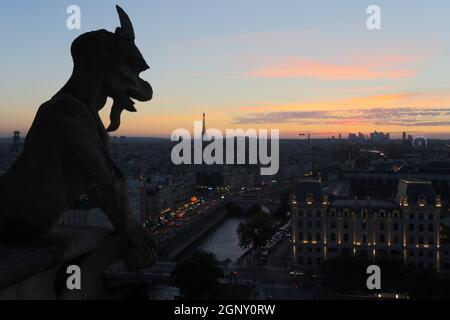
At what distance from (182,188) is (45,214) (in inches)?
1674

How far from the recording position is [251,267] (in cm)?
2080

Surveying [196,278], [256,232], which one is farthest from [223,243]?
[196,278]

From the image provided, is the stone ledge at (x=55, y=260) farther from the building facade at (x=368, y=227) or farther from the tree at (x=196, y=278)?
the building facade at (x=368, y=227)

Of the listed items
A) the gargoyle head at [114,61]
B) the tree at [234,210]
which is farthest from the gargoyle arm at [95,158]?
the tree at [234,210]

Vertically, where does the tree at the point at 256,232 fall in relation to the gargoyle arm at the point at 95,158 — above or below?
below

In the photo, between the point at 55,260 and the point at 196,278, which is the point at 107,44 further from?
the point at 196,278

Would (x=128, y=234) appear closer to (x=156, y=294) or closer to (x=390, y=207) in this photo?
(x=156, y=294)

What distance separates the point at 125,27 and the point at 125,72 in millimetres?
214

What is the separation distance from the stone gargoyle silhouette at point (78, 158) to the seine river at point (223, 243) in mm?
21629

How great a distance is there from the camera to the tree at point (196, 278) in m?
16.7

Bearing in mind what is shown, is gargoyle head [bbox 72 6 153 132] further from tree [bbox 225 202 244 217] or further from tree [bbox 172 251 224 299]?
tree [bbox 225 202 244 217]

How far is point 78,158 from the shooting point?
225 cm

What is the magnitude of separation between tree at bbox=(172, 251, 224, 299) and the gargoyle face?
576 inches

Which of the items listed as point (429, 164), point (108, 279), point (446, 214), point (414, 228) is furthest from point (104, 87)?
point (429, 164)
